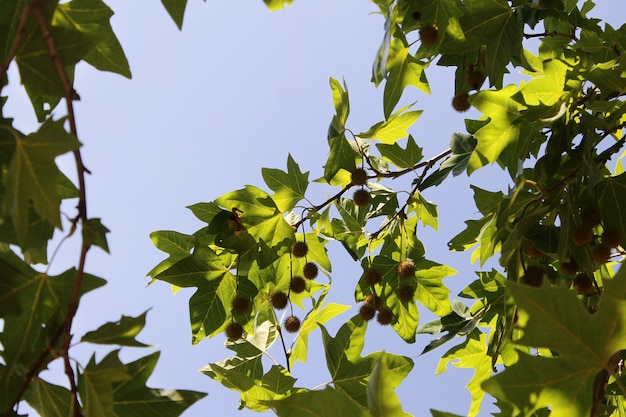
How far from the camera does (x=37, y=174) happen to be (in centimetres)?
150

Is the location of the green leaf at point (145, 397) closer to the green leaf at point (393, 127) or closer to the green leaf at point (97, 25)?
the green leaf at point (97, 25)

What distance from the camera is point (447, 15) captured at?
2.76m

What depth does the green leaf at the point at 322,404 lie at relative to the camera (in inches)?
58.7

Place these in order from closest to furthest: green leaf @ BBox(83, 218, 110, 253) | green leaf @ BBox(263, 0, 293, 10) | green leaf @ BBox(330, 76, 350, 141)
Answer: green leaf @ BBox(83, 218, 110, 253)
green leaf @ BBox(263, 0, 293, 10)
green leaf @ BBox(330, 76, 350, 141)

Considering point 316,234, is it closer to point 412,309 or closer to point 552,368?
point 412,309

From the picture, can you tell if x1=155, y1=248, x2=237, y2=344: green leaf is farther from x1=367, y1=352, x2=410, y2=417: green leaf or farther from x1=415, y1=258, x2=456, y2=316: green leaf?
x1=367, y1=352, x2=410, y2=417: green leaf

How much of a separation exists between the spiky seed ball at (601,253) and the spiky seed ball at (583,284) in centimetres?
12

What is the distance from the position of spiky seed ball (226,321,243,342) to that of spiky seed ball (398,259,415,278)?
820 millimetres

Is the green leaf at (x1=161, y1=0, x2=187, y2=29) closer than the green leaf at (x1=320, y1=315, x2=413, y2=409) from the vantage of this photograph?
Yes

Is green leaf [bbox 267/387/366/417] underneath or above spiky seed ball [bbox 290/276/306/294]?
underneath

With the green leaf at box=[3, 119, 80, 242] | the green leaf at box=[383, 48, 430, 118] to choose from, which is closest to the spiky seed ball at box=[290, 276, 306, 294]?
the green leaf at box=[383, 48, 430, 118]

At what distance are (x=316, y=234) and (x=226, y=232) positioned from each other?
1.84 ft

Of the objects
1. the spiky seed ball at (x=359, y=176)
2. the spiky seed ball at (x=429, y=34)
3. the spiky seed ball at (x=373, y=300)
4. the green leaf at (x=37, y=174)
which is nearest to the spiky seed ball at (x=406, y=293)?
the spiky seed ball at (x=373, y=300)

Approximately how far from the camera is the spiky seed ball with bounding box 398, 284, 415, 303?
3295mm
